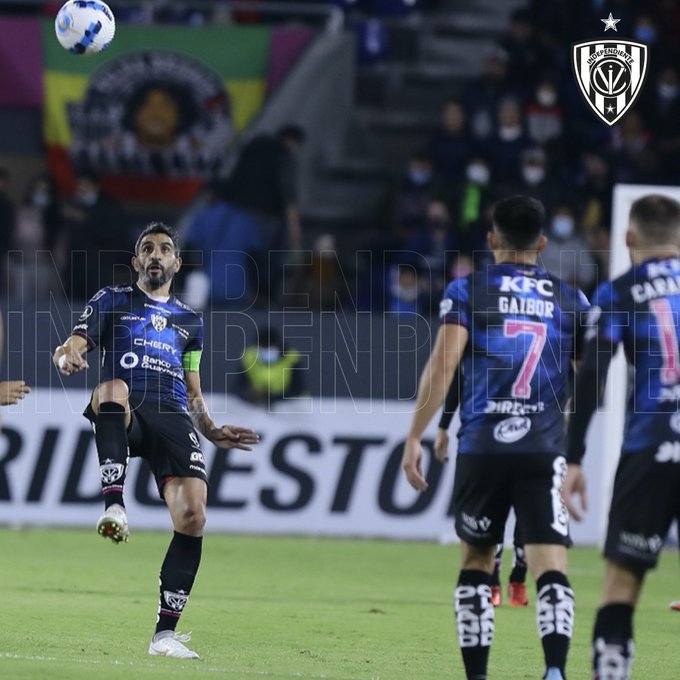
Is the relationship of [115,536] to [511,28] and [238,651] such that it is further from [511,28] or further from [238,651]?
[511,28]

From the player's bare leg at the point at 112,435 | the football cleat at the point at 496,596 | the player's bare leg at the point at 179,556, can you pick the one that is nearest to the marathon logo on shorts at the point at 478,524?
the player's bare leg at the point at 179,556

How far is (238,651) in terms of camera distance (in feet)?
27.7

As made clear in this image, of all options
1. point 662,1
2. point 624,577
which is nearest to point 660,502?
point 624,577

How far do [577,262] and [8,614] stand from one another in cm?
995

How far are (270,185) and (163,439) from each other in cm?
1099

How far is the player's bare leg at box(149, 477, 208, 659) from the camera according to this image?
810 cm

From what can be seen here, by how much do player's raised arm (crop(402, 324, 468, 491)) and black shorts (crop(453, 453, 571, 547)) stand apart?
8.8 inches

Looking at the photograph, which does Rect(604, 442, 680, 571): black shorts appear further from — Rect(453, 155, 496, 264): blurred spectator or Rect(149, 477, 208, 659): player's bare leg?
Rect(453, 155, 496, 264): blurred spectator

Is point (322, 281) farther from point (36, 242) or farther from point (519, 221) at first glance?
point (519, 221)

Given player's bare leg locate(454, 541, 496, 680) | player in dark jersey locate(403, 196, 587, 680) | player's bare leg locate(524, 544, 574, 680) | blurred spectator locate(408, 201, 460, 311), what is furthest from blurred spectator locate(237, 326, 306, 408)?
player's bare leg locate(524, 544, 574, 680)

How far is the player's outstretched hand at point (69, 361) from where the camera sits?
8039mm

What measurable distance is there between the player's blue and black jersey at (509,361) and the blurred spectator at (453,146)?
40.1 ft

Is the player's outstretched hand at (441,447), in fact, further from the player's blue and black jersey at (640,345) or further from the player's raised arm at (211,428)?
the player's blue and black jersey at (640,345)

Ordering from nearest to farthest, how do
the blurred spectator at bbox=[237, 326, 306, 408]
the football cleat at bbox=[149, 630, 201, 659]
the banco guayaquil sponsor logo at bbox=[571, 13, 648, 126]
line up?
the football cleat at bbox=[149, 630, 201, 659] < the blurred spectator at bbox=[237, 326, 306, 408] < the banco guayaquil sponsor logo at bbox=[571, 13, 648, 126]
